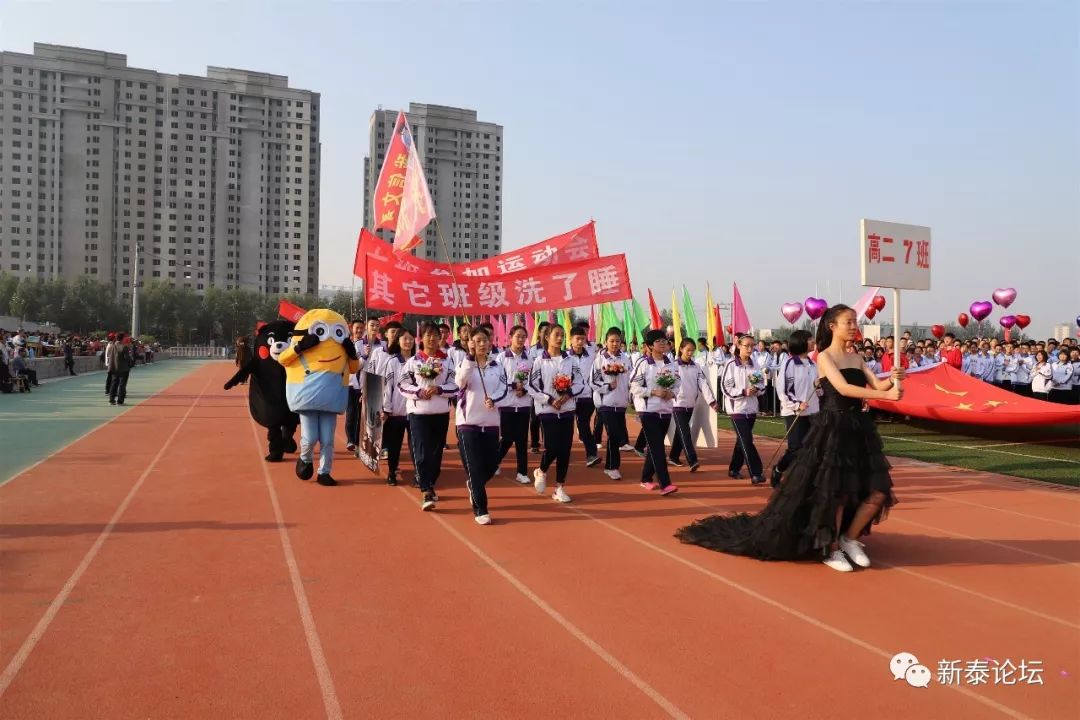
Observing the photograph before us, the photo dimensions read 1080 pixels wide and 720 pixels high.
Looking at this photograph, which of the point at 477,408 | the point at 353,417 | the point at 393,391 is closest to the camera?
the point at 477,408

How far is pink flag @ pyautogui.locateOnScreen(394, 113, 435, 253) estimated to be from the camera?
10.1 m

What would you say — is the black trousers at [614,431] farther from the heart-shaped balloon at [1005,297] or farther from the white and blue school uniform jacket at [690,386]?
the heart-shaped balloon at [1005,297]

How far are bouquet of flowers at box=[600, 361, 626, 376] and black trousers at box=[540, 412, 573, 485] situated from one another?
759mm

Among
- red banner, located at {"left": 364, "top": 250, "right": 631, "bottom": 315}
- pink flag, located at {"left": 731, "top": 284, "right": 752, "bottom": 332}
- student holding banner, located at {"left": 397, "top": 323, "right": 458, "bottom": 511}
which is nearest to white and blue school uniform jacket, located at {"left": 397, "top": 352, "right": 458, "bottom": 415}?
student holding banner, located at {"left": 397, "top": 323, "right": 458, "bottom": 511}

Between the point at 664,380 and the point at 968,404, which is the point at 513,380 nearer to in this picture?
the point at 664,380

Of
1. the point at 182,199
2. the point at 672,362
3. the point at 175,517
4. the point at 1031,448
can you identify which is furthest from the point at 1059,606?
the point at 182,199

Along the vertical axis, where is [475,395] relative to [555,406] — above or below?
above

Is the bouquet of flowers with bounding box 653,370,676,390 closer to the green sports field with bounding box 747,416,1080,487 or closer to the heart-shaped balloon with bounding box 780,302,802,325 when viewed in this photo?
the green sports field with bounding box 747,416,1080,487

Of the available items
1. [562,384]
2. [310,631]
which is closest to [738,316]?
[562,384]

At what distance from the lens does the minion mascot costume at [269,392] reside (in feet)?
32.5

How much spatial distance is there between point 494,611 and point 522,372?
178 inches

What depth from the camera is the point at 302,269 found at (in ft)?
347

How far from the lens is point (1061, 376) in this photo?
A: 1508cm

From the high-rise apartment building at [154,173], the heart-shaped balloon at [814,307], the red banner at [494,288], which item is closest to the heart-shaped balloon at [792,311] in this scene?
the heart-shaped balloon at [814,307]
